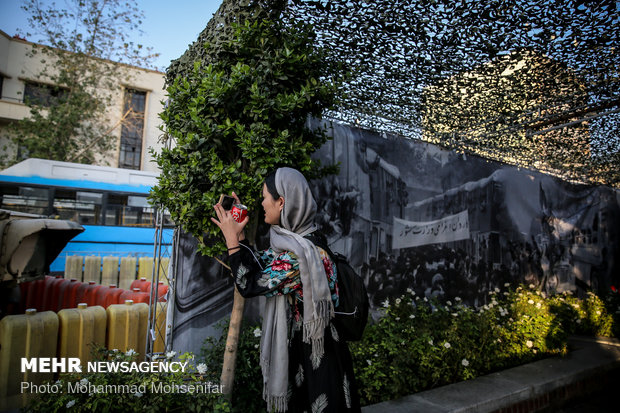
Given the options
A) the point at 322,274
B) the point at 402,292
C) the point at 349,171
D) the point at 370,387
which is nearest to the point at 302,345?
the point at 322,274

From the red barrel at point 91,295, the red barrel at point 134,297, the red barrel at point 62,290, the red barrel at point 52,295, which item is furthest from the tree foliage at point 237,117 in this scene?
the red barrel at point 52,295

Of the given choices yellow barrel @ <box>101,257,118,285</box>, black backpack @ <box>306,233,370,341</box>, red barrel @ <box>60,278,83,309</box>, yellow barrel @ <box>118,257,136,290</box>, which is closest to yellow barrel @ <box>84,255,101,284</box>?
yellow barrel @ <box>101,257,118,285</box>

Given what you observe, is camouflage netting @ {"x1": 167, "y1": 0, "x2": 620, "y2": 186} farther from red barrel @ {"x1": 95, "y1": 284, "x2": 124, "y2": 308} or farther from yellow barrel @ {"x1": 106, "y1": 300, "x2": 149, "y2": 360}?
red barrel @ {"x1": 95, "y1": 284, "x2": 124, "y2": 308}

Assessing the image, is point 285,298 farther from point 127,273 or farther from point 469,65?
point 127,273

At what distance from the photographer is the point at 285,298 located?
2.09 meters

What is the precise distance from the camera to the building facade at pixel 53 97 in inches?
787

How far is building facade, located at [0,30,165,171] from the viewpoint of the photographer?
2000cm

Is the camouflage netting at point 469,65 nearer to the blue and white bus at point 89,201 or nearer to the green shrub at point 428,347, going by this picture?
the green shrub at point 428,347

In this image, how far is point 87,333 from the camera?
3920 mm

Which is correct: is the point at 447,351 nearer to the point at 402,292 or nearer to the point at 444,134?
the point at 402,292

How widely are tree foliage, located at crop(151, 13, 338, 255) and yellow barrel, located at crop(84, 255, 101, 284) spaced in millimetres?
8944

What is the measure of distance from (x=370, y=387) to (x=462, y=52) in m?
4.30

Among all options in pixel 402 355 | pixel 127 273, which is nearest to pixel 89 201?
pixel 127 273

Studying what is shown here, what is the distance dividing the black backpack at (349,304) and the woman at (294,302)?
41 millimetres
